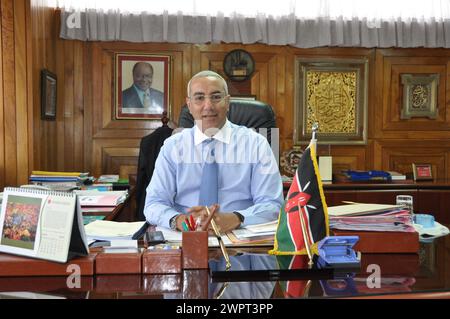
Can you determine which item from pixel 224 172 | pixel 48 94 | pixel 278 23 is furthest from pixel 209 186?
pixel 278 23

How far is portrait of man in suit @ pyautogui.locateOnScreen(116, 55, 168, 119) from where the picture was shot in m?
3.95

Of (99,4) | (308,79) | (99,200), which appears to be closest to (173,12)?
(99,4)

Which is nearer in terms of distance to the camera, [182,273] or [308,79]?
[182,273]

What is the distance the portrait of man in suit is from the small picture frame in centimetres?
207

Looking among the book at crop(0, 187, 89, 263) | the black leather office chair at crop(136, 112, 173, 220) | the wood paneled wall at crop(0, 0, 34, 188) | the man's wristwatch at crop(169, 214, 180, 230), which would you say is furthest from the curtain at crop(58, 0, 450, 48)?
the book at crop(0, 187, 89, 263)

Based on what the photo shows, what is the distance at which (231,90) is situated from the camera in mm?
4070

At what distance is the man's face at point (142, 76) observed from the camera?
13.0ft

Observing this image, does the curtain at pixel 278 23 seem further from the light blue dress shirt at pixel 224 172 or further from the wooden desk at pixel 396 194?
the light blue dress shirt at pixel 224 172

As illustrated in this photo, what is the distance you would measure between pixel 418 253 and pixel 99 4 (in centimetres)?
326

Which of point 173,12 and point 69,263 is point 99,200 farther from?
point 173,12

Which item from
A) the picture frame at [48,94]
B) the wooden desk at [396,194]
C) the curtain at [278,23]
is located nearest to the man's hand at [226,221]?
the wooden desk at [396,194]

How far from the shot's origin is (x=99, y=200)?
2.51m

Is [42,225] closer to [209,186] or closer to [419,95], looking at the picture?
[209,186]

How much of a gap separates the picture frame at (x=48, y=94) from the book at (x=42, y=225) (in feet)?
7.09
